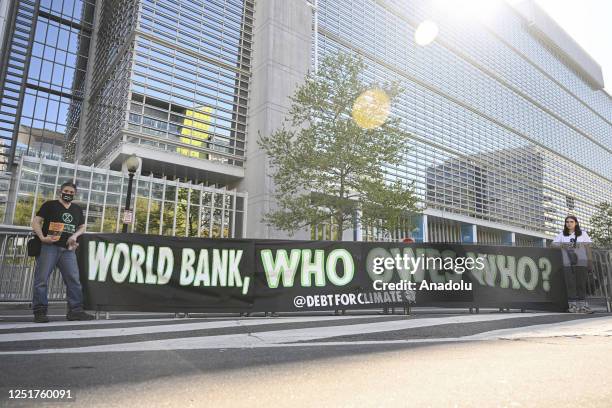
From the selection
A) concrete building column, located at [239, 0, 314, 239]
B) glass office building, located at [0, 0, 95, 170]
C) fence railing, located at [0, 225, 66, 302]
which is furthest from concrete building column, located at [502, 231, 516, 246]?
fence railing, located at [0, 225, 66, 302]

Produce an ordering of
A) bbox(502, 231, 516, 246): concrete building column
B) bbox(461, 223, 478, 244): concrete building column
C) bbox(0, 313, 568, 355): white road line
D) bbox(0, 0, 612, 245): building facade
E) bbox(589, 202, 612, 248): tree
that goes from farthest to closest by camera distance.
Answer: bbox(502, 231, 516, 246): concrete building column, bbox(589, 202, 612, 248): tree, bbox(461, 223, 478, 244): concrete building column, bbox(0, 0, 612, 245): building facade, bbox(0, 313, 568, 355): white road line

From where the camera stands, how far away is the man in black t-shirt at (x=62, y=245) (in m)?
5.84

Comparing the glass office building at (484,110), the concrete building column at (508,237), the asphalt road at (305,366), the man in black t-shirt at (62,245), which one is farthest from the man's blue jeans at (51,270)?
the concrete building column at (508,237)

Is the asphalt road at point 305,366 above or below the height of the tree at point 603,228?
below

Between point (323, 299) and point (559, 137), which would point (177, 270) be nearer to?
point (323, 299)

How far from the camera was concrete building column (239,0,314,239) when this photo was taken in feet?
65.2

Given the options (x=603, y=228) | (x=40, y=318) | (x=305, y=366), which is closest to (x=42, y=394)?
(x=305, y=366)

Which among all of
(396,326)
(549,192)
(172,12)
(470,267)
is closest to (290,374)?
(396,326)

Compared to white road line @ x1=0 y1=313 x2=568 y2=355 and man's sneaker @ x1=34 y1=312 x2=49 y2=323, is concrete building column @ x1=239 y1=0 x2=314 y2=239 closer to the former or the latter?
→ man's sneaker @ x1=34 y1=312 x2=49 y2=323

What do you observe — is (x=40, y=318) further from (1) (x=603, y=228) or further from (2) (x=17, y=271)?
(1) (x=603, y=228)

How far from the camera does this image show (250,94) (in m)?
21.9

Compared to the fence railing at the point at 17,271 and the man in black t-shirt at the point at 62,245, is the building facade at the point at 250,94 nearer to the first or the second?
the fence railing at the point at 17,271

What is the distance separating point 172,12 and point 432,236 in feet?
81.0

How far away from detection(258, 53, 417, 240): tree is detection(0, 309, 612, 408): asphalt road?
10.3 m
